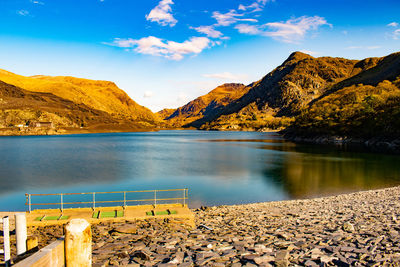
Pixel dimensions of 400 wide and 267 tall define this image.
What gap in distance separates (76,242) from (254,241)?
987cm

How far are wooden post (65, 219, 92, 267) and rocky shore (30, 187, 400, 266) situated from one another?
16.8 ft

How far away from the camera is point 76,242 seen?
225 inches

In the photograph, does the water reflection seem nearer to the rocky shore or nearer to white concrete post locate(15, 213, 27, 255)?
the rocky shore

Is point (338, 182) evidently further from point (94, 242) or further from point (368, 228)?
point (94, 242)

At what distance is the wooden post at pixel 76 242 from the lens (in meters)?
5.66

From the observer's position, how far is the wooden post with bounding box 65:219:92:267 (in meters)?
5.66

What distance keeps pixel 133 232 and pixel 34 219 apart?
7.41 m

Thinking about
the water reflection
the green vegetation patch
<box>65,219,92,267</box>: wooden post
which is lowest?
the water reflection

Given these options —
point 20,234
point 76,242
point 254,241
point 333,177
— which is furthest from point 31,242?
point 333,177

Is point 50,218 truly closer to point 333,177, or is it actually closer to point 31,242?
point 31,242

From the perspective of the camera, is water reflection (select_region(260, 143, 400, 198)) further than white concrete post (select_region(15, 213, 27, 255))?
Yes

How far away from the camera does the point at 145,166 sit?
65625mm

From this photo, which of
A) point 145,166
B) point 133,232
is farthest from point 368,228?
point 145,166

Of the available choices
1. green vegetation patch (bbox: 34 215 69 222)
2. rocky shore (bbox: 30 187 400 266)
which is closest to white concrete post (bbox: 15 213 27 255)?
rocky shore (bbox: 30 187 400 266)
